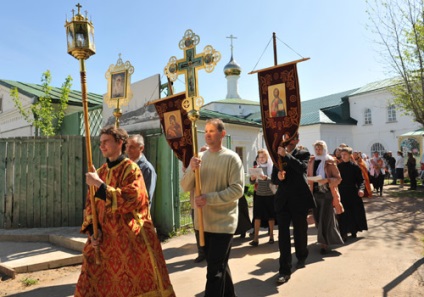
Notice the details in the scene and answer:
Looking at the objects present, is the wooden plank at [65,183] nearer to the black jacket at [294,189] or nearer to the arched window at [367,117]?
the black jacket at [294,189]

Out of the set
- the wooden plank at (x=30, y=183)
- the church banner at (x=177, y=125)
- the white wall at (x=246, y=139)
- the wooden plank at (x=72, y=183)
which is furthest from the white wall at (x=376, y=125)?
the wooden plank at (x=30, y=183)

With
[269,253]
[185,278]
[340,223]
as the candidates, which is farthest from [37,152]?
[340,223]

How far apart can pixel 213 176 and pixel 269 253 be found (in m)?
3.07

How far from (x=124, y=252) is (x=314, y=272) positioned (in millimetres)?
2924

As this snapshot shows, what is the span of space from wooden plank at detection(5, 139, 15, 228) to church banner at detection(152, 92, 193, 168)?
4.03m

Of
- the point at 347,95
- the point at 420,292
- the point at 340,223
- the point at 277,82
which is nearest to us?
the point at 420,292

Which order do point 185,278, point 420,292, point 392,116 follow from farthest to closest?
point 392,116, point 185,278, point 420,292

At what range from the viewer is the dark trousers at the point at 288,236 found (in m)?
4.59

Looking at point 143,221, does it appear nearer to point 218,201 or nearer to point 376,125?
point 218,201

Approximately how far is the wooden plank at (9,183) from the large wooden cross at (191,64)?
558 centimetres

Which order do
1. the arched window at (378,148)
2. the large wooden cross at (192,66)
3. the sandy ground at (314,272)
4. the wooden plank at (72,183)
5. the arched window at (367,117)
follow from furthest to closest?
1. the arched window at (367,117)
2. the arched window at (378,148)
3. the wooden plank at (72,183)
4. the sandy ground at (314,272)
5. the large wooden cross at (192,66)

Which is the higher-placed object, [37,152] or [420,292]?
[37,152]

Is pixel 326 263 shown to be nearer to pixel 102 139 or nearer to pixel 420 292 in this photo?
pixel 420 292

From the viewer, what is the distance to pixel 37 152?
26.8ft
